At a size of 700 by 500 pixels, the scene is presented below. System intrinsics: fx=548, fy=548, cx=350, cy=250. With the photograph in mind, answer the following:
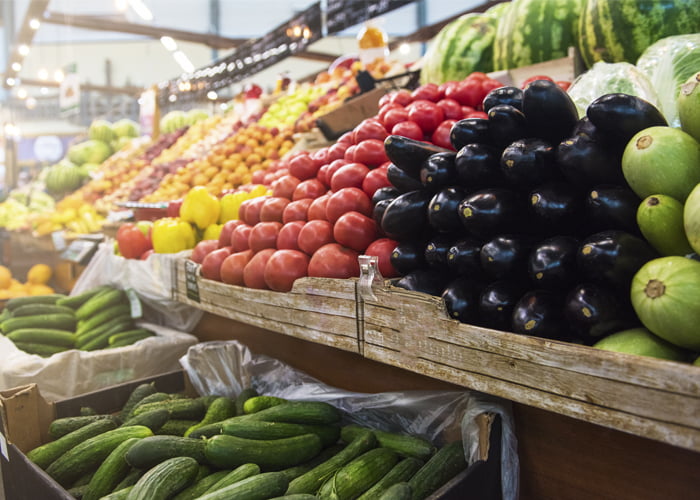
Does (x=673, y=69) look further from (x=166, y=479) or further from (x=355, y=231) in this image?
(x=166, y=479)

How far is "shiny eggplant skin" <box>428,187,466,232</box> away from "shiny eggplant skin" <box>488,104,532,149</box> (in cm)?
14

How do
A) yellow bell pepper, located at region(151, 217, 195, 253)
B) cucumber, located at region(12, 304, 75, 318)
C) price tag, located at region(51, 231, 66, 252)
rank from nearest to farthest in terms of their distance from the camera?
yellow bell pepper, located at region(151, 217, 195, 253) < cucumber, located at region(12, 304, 75, 318) < price tag, located at region(51, 231, 66, 252)

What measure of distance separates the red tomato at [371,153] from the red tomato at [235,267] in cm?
50

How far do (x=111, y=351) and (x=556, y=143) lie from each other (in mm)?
1987

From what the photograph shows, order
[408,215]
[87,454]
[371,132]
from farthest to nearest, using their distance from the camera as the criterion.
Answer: [371,132] < [87,454] < [408,215]

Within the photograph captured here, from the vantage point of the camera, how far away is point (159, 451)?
1.46 m

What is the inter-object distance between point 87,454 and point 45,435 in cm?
36

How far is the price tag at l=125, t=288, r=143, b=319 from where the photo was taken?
2814 mm

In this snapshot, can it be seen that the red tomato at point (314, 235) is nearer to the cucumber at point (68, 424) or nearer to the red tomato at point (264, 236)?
the red tomato at point (264, 236)

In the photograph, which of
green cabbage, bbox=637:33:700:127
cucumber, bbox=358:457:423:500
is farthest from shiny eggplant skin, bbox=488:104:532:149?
cucumber, bbox=358:457:423:500

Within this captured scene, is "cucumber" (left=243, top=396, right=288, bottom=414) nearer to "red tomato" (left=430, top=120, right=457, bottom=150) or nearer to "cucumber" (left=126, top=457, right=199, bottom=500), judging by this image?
"cucumber" (left=126, top=457, right=199, bottom=500)

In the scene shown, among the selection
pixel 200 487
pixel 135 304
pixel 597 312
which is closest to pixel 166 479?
pixel 200 487

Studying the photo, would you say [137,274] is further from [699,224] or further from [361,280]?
[699,224]

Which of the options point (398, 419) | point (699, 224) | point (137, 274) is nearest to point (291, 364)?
point (398, 419)
